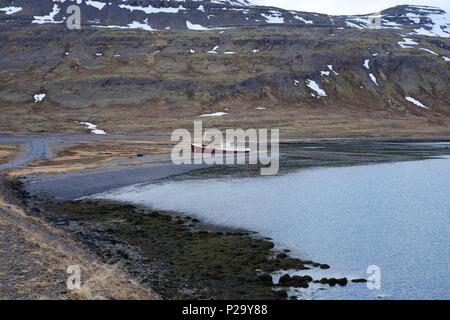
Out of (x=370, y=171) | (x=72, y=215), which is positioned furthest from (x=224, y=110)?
(x=72, y=215)

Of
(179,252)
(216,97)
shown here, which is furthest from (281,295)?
(216,97)

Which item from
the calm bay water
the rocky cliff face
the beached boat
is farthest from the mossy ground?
the rocky cliff face

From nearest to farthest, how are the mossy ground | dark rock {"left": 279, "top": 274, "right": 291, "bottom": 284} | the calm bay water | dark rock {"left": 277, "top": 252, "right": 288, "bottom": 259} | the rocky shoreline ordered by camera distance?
the mossy ground
the rocky shoreline
dark rock {"left": 279, "top": 274, "right": 291, "bottom": 284}
the calm bay water
dark rock {"left": 277, "top": 252, "right": 288, "bottom": 259}

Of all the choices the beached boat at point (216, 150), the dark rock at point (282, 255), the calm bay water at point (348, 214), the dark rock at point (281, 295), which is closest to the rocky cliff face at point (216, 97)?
the beached boat at point (216, 150)

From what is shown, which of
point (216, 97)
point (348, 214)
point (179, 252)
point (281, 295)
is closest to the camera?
point (281, 295)

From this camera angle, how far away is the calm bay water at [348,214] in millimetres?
27188

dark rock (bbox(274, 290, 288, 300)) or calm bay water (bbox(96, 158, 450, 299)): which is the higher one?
dark rock (bbox(274, 290, 288, 300))

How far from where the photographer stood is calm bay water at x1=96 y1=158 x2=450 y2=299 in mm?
27188

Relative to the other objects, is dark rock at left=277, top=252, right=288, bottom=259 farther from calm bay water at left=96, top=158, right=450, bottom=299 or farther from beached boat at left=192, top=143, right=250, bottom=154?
beached boat at left=192, top=143, right=250, bottom=154

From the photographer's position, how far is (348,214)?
42906mm

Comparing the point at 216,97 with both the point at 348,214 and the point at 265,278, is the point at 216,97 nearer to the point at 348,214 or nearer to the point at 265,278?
the point at 348,214

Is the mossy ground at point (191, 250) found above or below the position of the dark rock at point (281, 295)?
below

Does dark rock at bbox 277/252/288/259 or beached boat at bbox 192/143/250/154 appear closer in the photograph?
dark rock at bbox 277/252/288/259

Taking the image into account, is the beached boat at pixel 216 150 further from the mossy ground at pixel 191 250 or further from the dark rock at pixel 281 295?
the dark rock at pixel 281 295
